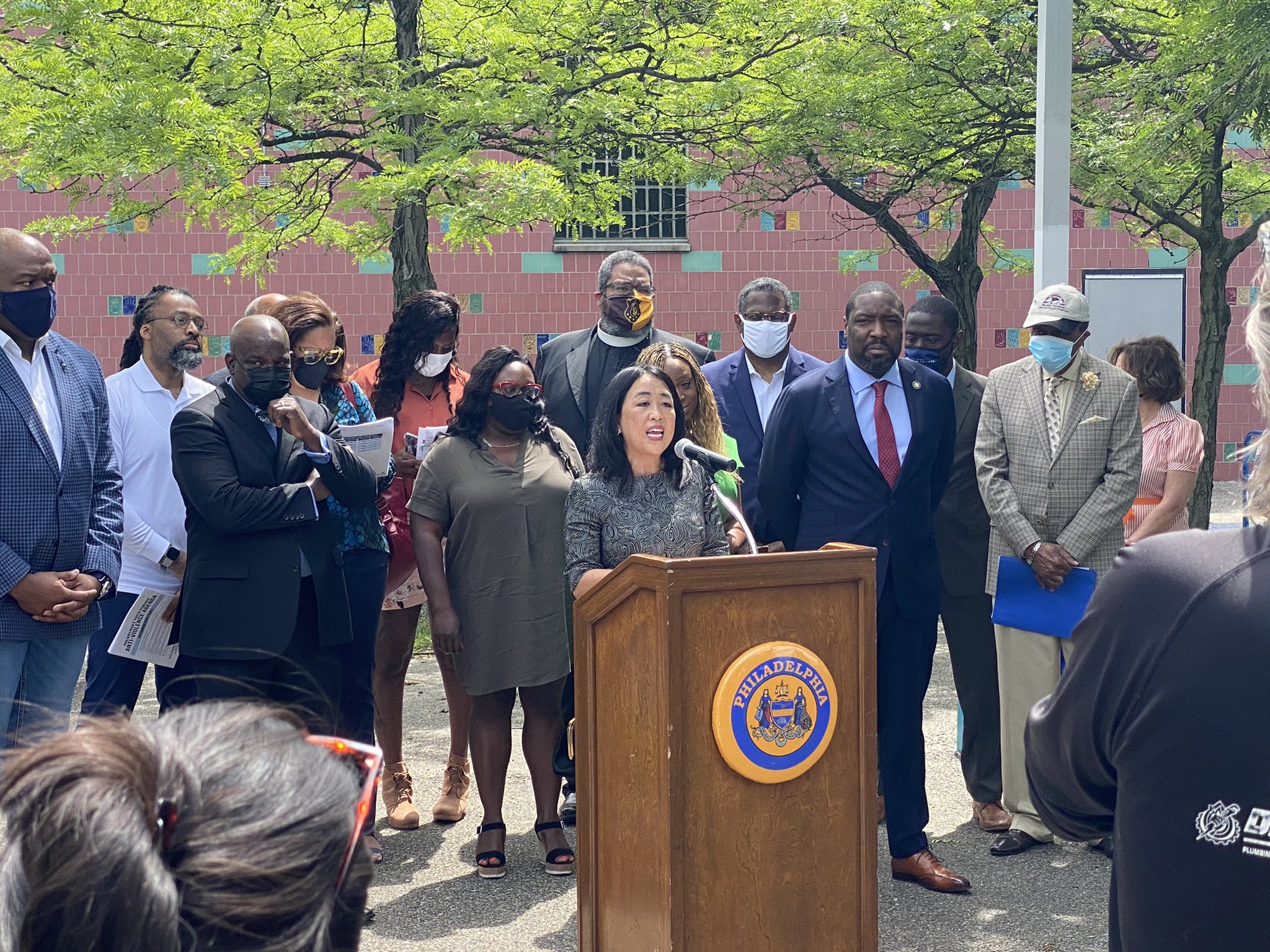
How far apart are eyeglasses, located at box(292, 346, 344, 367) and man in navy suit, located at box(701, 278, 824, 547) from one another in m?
1.82

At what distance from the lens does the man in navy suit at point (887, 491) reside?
5273 millimetres

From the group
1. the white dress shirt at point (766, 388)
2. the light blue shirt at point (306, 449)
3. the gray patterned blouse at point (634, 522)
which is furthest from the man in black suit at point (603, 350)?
the light blue shirt at point (306, 449)

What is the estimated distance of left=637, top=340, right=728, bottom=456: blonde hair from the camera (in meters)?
5.76

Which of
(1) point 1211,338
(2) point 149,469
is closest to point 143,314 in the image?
(2) point 149,469

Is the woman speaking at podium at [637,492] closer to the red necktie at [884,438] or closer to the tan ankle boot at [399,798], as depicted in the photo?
the red necktie at [884,438]

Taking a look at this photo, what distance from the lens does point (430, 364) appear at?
6113 millimetres

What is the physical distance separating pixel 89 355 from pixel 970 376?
397 centimetres

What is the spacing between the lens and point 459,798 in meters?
6.10

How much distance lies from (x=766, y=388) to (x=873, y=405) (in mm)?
1335

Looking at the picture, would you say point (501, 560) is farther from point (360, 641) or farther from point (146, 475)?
point (146, 475)

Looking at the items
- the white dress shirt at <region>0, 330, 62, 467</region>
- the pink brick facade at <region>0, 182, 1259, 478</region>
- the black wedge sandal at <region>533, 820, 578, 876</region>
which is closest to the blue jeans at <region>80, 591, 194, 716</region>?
the white dress shirt at <region>0, 330, 62, 467</region>

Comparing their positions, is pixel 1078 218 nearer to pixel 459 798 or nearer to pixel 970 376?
pixel 970 376

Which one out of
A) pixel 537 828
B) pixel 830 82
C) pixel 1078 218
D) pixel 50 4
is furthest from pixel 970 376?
pixel 1078 218

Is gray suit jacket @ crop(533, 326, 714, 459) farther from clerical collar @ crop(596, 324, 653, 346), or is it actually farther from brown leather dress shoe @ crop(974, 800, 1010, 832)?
brown leather dress shoe @ crop(974, 800, 1010, 832)
